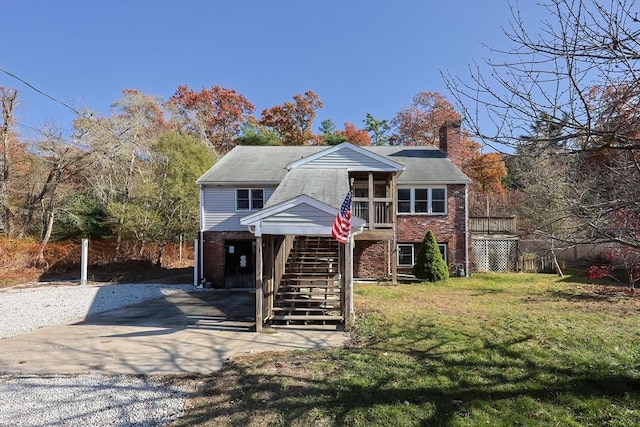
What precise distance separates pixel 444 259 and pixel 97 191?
747 inches

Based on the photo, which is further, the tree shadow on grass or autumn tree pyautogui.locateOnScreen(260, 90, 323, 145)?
autumn tree pyautogui.locateOnScreen(260, 90, 323, 145)

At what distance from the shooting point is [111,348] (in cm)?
678

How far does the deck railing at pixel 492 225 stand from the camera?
18297 millimetres

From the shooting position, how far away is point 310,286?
31.9 ft

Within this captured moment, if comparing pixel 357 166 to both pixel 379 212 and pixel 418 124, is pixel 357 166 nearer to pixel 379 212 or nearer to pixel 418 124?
pixel 379 212

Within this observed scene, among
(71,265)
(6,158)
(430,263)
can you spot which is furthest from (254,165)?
(6,158)

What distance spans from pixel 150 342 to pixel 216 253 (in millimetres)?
8388

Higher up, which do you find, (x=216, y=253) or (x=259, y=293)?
(x=216, y=253)

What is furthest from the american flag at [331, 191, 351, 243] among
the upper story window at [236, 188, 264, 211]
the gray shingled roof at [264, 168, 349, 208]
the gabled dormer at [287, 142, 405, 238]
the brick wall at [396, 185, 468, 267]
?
the brick wall at [396, 185, 468, 267]

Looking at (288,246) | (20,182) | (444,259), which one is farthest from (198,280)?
(20,182)

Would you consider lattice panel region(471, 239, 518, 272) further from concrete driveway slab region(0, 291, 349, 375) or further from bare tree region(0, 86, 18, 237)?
bare tree region(0, 86, 18, 237)

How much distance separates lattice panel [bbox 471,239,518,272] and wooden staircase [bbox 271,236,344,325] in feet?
29.0

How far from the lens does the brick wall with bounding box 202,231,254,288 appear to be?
15.4m

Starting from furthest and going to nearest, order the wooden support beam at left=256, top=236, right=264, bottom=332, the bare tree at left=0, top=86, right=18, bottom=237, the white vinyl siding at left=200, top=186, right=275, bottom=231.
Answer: the bare tree at left=0, top=86, right=18, bottom=237 < the white vinyl siding at left=200, top=186, right=275, bottom=231 < the wooden support beam at left=256, top=236, right=264, bottom=332
